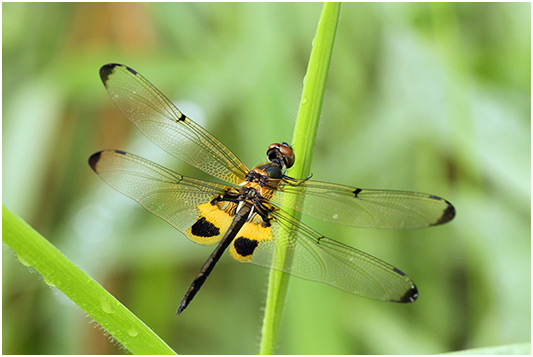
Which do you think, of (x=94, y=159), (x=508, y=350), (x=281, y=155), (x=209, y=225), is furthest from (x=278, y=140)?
(x=508, y=350)

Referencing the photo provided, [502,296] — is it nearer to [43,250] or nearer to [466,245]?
[466,245]

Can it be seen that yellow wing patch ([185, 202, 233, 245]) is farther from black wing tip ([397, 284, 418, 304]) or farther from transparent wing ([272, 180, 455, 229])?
black wing tip ([397, 284, 418, 304])

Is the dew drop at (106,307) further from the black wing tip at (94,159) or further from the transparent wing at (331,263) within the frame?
the black wing tip at (94,159)

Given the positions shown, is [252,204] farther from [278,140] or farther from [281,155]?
[278,140]

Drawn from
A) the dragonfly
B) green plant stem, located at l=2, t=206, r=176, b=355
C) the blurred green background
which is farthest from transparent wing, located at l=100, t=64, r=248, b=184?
green plant stem, located at l=2, t=206, r=176, b=355

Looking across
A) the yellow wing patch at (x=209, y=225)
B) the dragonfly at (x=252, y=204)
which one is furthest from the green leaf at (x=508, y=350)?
the yellow wing patch at (x=209, y=225)

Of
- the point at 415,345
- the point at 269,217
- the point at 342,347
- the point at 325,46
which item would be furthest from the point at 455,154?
the point at 325,46
